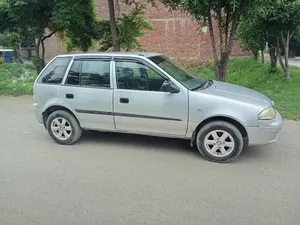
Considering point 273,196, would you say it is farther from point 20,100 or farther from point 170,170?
point 20,100

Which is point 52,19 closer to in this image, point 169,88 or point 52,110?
point 52,110

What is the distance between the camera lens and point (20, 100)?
31.8 feet

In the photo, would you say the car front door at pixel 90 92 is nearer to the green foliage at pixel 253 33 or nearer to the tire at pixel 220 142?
the tire at pixel 220 142

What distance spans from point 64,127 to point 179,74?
7.36 feet

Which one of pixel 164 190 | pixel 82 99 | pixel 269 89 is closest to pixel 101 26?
pixel 269 89

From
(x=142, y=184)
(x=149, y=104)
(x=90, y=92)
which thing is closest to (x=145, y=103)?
(x=149, y=104)

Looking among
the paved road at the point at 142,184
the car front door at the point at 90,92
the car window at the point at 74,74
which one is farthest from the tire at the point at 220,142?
the car window at the point at 74,74

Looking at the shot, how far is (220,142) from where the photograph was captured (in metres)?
4.65

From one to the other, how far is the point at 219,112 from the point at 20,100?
23.7 feet

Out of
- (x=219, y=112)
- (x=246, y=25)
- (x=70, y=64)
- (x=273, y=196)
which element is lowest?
(x=273, y=196)

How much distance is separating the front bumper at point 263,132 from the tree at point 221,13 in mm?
3154

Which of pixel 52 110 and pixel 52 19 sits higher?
pixel 52 19

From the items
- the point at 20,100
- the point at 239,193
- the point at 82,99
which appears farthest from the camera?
the point at 20,100

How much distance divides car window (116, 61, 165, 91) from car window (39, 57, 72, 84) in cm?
104
